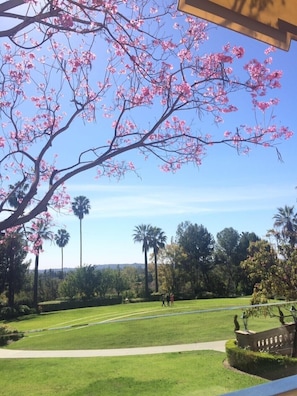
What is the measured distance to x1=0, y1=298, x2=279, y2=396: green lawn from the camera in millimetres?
3148

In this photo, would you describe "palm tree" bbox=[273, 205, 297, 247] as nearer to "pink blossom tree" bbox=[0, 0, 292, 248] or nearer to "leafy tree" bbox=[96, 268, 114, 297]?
"pink blossom tree" bbox=[0, 0, 292, 248]

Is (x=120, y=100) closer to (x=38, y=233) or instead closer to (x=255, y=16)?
(x=38, y=233)

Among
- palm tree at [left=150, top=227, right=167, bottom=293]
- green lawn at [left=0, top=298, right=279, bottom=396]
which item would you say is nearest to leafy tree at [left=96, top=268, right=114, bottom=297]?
palm tree at [left=150, top=227, right=167, bottom=293]

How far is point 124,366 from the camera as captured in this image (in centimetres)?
396

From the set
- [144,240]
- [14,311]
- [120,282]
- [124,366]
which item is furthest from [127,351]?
[120,282]

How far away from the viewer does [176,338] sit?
508 cm

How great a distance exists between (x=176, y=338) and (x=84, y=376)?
179 centimetres

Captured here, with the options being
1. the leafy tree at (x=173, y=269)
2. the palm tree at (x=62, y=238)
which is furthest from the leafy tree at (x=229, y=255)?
the palm tree at (x=62, y=238)

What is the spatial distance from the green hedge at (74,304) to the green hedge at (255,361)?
356cm

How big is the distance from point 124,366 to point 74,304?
3.39 metres

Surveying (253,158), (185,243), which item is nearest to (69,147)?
(253,158)

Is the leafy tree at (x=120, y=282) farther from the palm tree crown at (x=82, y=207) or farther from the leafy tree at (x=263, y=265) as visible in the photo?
the palm tree crown at (x=82, y=207)

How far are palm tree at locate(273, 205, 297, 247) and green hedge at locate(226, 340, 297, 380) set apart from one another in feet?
5.56

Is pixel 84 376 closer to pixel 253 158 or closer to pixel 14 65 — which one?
pixel 253 158
